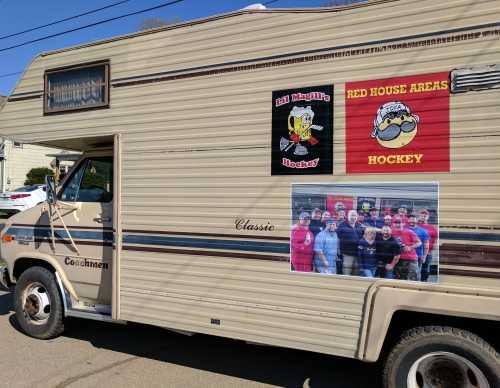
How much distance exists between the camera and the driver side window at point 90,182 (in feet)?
19.3

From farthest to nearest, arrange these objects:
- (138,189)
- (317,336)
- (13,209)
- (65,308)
→ (13,209) < (65,308) < (138,189) < (317,336)

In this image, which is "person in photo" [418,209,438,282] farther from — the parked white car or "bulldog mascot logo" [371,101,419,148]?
the parked white car

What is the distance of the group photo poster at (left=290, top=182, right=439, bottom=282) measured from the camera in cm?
377

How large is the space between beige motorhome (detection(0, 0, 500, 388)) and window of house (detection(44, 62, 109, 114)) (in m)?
0.02

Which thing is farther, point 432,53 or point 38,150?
point 38,150

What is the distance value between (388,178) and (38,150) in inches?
1141

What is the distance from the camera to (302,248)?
4.25 meters

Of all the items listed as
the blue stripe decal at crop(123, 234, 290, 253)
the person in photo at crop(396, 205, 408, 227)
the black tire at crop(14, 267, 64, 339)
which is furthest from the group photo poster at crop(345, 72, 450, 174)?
the black tire at crop(14, 267, 64, 339)

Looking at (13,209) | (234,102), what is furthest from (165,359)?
(13,209)

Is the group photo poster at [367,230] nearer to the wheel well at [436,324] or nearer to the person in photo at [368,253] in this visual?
the person in photo at [368,253]

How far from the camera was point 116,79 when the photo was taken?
211 inches

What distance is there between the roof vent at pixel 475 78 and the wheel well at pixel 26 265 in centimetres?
468

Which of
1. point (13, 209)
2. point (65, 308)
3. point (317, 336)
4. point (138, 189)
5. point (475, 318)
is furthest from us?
point (13, 209)

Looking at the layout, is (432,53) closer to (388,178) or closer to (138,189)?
(388,178)
